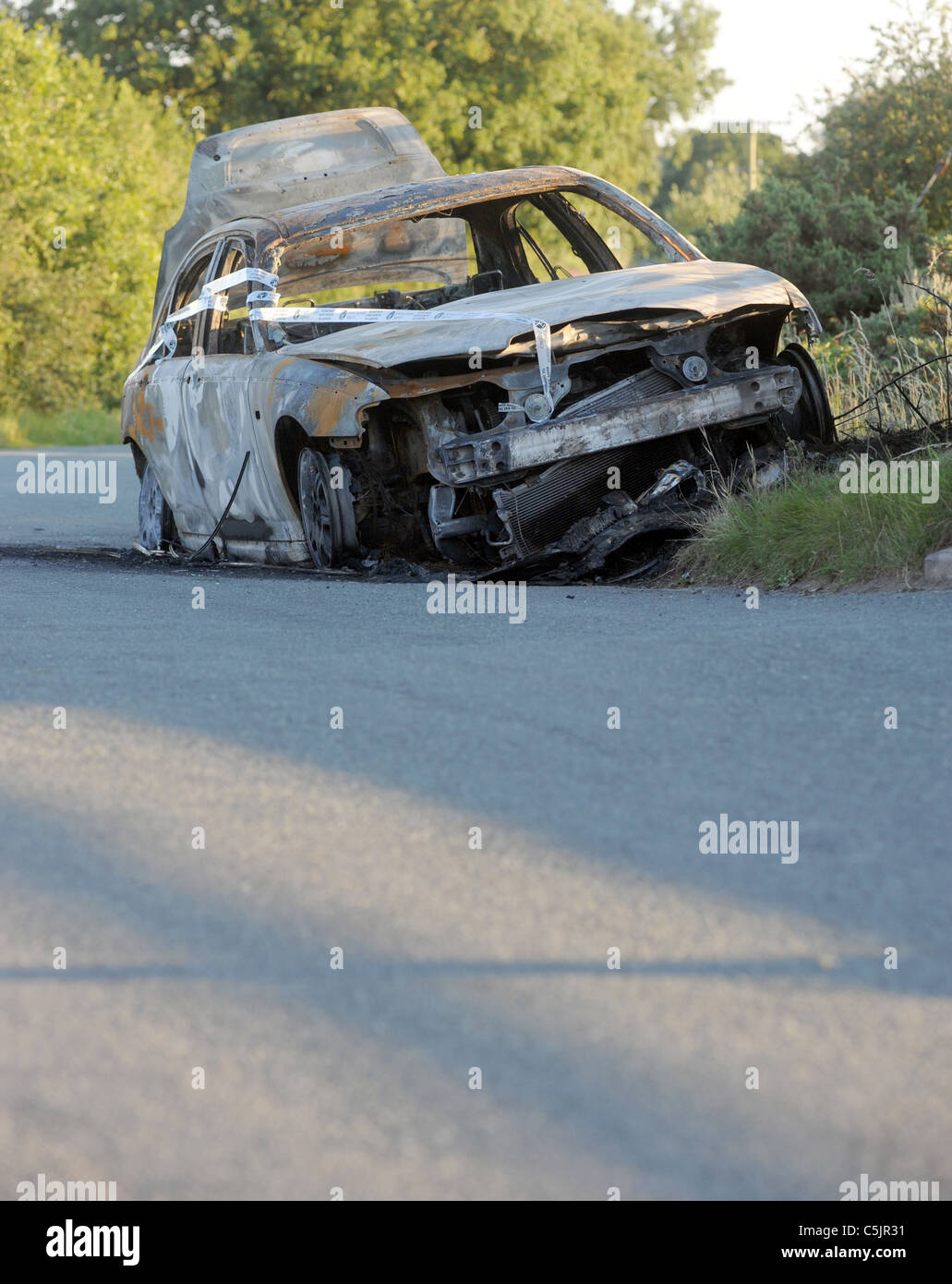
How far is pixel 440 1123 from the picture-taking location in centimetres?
249

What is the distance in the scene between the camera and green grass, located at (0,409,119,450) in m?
29.3

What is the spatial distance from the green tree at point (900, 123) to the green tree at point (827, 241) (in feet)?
3.91

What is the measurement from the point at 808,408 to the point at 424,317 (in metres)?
1.98

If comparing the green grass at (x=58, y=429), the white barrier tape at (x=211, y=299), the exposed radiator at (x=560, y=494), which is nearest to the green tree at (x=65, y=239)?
the green grass at (x=58, y=429)

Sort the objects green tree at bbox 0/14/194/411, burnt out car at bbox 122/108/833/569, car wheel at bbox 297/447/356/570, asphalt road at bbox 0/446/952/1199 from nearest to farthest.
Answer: asphalt road at bbox 0/446/952/1199 → burnt out car at bbox 122/108/833/569 → car wheel at bbox 297/447/356/570 → green tree at bbox 0/14/194/411

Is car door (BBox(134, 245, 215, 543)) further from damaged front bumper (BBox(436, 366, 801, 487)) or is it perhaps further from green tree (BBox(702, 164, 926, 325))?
green tree (BBox(702, 164, 926, 325))

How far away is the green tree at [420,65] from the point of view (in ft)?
147

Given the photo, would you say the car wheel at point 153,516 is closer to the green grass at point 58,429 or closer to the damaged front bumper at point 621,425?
the damaged front bumper at point 621,425

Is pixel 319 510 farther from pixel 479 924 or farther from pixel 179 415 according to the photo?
pixel 479 924

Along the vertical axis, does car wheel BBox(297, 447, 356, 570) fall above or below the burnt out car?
below

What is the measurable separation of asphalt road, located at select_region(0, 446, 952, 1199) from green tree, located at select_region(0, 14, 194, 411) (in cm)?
3034

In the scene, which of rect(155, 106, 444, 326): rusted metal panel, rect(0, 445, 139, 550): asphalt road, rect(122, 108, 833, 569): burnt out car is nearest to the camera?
rect(122, 108, 833, 569): burnt out car

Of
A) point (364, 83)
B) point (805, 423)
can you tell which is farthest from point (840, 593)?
point (364, 83)

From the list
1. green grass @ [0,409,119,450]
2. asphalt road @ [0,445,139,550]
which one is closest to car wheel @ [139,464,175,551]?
asphalt road @ [0,445,139,550]
